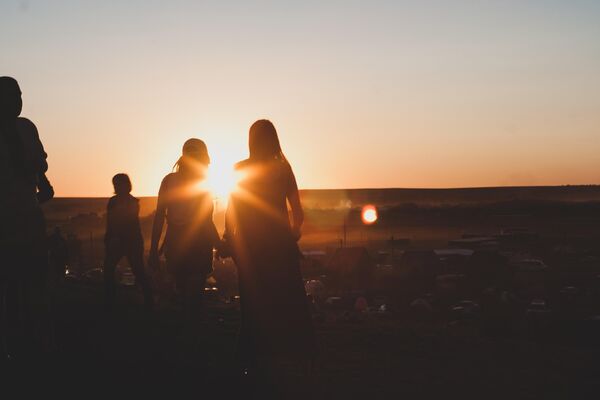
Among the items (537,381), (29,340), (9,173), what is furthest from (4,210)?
(537,381)

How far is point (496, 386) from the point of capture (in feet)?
31.2

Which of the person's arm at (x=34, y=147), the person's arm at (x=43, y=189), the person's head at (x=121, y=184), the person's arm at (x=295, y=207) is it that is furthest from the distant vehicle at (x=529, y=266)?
the person's arm at (x=34, y=147)

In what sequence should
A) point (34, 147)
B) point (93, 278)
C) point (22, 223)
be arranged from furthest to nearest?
point (93, 278)
point (34, 147)
point (22, 223)

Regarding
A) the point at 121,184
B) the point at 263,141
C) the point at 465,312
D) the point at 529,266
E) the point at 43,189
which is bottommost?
the point at 465,312

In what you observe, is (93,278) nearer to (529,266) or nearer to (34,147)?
(34,147)

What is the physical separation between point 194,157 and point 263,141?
2216 millimetres

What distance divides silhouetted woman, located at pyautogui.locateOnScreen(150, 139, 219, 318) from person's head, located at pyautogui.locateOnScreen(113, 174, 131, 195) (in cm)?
353

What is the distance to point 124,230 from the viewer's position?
1352cm

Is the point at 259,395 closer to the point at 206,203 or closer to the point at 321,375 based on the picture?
the point at 321,375

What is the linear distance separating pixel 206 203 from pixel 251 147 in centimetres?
228

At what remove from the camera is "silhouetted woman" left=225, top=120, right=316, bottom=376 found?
8078 millimetres

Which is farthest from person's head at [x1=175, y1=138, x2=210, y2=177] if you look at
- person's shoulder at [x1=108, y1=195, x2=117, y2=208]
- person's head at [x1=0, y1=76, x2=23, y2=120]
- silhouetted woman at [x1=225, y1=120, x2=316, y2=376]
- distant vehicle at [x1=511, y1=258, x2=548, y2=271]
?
distant vehicle at [x1=511, y1=258, x2=548, y2=271]

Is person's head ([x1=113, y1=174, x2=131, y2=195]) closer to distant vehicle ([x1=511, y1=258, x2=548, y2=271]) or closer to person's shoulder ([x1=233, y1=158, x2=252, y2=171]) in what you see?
person's shoulder ([x1=233, y1=158, x2=252, y2=171])

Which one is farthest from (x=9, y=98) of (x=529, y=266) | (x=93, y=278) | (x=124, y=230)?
(x=529, y=266)
